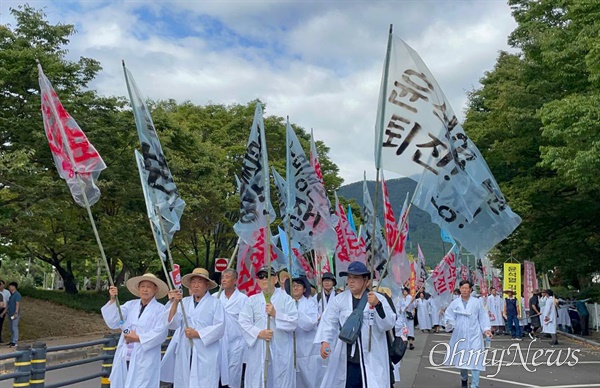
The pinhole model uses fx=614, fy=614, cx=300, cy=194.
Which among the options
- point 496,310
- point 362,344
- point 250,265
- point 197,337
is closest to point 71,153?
point 197,337

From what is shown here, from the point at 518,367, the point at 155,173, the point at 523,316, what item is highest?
the point at 155,173

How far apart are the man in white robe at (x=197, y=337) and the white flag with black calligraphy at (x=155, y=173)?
29.4 inches

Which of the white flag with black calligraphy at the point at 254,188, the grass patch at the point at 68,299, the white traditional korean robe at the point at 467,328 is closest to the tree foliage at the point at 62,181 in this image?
the grass patch at the point at 68,299

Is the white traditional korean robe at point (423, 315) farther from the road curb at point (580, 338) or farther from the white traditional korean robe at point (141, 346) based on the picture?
the white traditional korean robe at point (141, 346)

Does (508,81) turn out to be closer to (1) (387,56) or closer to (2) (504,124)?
(2) (504,124)

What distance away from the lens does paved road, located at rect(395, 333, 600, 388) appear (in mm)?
11664

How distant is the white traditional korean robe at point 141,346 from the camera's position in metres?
6.76

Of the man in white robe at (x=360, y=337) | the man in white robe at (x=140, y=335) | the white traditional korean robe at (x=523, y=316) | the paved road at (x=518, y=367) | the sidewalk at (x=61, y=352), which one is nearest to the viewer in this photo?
the man in white robe at (x=360, y=337)

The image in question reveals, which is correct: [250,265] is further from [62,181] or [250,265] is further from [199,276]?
[62,181]

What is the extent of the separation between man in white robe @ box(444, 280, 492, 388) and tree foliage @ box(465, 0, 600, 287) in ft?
25.4

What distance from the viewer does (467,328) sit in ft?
35.3

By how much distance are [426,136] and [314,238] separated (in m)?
4.97

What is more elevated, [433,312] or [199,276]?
[199,276]

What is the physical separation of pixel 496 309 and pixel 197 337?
67.2ft
